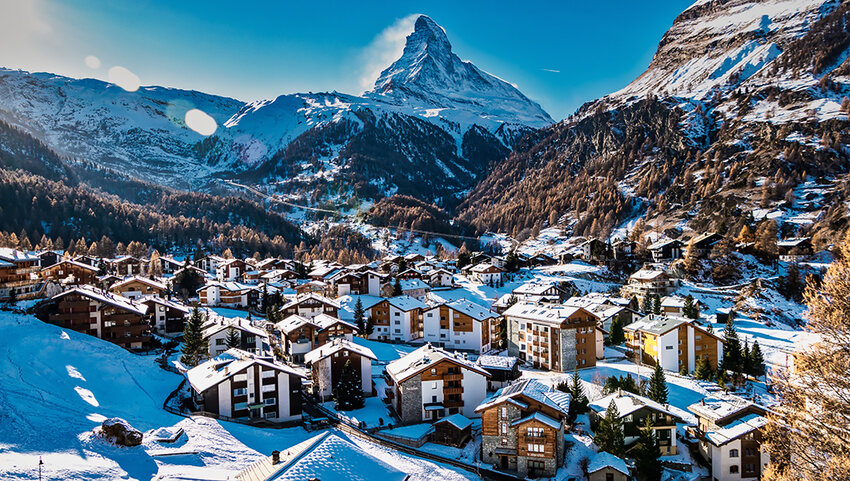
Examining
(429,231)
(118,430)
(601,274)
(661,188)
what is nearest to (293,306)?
(118,430)

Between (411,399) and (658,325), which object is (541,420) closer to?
(411,399)

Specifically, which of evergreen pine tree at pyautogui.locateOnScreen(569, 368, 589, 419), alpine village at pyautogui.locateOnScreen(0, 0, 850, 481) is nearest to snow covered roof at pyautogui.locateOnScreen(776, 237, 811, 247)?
alpine village at pyautogui.locateOnScreen(0, 0, 850, 481)

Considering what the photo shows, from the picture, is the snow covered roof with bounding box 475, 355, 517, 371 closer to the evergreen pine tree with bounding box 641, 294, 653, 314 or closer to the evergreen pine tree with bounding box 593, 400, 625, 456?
Result: the evergreen pine tree with bounding box 593, 400, 625, 456

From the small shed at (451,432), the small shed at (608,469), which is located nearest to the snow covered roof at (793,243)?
the small shed at (608,469)

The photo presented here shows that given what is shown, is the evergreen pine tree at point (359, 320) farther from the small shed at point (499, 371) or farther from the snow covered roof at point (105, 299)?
the snow covered roof at point (105, 299)

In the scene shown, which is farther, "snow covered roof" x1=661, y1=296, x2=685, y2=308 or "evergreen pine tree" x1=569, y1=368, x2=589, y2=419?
"snow covered roof" x1=661, y1=296, x2=685, y2=308

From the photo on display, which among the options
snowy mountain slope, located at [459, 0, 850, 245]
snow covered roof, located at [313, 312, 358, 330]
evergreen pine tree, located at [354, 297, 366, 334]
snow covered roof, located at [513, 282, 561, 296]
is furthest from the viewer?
snowy mountain slope, located at [459, 0, 850, 245]

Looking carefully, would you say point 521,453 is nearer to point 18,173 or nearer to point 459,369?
point 459,369
